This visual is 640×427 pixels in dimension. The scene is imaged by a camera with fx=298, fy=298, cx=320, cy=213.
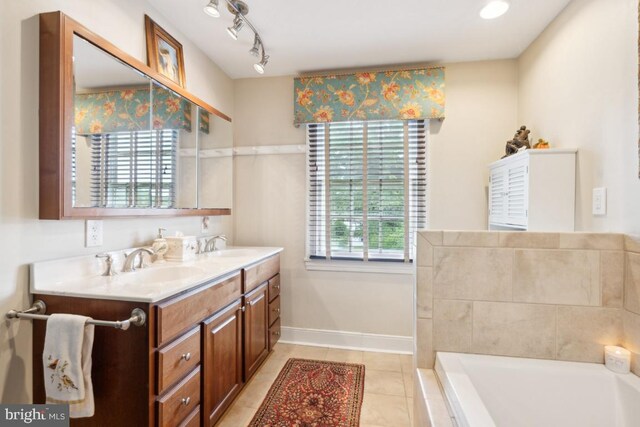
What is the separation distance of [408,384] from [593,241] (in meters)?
1.50

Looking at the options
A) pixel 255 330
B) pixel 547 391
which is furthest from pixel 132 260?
pixel 547 391

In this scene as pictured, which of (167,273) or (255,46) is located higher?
(255,46)

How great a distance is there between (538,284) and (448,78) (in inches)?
76.0

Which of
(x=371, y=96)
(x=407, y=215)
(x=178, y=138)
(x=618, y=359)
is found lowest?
(x=618, y=359)

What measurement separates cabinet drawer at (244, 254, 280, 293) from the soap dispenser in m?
0.52

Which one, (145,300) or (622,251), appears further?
(622,251)

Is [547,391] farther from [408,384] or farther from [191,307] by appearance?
[191,307]

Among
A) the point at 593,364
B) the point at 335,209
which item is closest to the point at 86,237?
the point at 335,209

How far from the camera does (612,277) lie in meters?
1.31

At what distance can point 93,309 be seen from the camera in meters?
1.19

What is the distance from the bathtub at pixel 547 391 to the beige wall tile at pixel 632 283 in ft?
0.93

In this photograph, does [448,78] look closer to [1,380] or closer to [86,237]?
[86,237]

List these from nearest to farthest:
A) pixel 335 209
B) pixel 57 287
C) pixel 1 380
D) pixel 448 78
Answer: pixel 1 380 < pixel 57 287 < pixel 448 78 < pixel 335 209

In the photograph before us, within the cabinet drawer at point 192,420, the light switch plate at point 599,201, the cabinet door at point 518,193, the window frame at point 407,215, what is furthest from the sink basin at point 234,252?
the light switch plate at point 599,201
